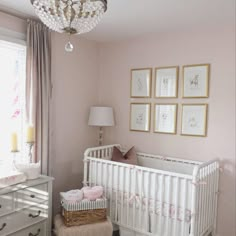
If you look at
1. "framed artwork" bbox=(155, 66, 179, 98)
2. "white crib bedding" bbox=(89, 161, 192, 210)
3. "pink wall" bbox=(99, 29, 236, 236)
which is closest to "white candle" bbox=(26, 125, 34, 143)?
"white crib bedding" bbox=(89, 161, 192, 210)

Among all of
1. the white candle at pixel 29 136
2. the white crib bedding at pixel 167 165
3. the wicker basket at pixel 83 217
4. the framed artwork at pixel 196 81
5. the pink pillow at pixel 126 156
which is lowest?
the wicker basket at pixel 83 217

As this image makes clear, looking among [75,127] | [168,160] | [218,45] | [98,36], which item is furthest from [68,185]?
[218,45]

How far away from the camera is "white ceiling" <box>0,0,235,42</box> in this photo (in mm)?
2238

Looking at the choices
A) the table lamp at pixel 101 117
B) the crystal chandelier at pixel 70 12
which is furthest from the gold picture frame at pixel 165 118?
the crystal chandelier at pixel 70 12

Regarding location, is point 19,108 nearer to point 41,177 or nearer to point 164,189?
point 41,177

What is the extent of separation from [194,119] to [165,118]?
0.36 meters

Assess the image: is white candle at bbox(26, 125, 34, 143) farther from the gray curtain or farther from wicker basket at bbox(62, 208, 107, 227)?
wicker basket at bbox(62, 208, 107, 227)

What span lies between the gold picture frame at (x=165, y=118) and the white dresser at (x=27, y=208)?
1465 mm

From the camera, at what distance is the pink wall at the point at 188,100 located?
2.75 meters

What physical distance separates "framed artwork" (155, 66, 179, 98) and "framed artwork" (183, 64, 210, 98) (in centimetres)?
11

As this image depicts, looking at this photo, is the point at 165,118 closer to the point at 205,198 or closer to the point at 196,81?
the point at 196,81

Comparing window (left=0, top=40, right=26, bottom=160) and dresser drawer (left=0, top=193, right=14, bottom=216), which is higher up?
window (left=0, top=40, right=26, bottom=160)

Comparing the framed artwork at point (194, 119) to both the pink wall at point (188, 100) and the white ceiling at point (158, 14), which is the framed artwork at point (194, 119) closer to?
the pink wall at point (188, 100)

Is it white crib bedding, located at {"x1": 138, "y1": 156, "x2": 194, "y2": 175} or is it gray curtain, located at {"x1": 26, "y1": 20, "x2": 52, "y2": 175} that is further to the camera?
white crib bedding, located at {"x1": 138, "y1": 156, "x2": 194, "y2": 175}
